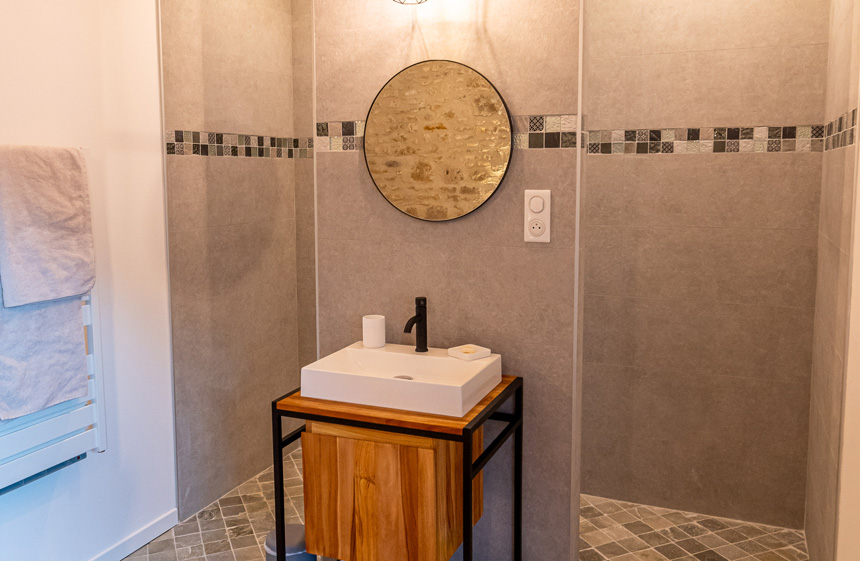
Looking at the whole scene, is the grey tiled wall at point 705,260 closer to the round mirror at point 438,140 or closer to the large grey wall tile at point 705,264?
the large grey wall tile at point 705,264

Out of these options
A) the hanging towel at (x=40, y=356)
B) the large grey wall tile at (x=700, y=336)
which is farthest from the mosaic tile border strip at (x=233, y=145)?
the large grey wall tile at (x=700, y=336)

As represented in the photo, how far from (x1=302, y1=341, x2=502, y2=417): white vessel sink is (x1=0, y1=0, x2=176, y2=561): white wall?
0.92m

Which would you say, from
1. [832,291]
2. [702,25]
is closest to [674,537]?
[832,291]

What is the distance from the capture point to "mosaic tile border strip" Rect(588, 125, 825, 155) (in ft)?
9.12

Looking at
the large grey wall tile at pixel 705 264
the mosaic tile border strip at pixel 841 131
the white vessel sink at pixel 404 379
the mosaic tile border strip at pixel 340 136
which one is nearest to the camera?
the white vessel sink at pixel 404 379

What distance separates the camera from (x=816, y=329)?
9.14 ft

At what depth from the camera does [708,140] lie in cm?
291

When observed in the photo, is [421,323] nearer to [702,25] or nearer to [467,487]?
[467,487]

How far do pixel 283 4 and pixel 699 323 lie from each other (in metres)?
2.43

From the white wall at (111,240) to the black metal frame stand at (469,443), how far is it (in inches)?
32.2

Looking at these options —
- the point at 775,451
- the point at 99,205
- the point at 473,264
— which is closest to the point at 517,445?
the point at 473,264

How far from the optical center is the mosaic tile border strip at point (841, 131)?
7.07 ft

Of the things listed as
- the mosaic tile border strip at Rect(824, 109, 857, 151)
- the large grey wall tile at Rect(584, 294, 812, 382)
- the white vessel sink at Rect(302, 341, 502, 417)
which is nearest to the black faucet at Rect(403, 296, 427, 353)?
the white vessel sink at Rect(302, 341, 502, 417)

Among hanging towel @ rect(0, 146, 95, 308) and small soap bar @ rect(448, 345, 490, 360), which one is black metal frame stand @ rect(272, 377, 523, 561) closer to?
small soap bar @ rect(448, 345, 490, 360)
